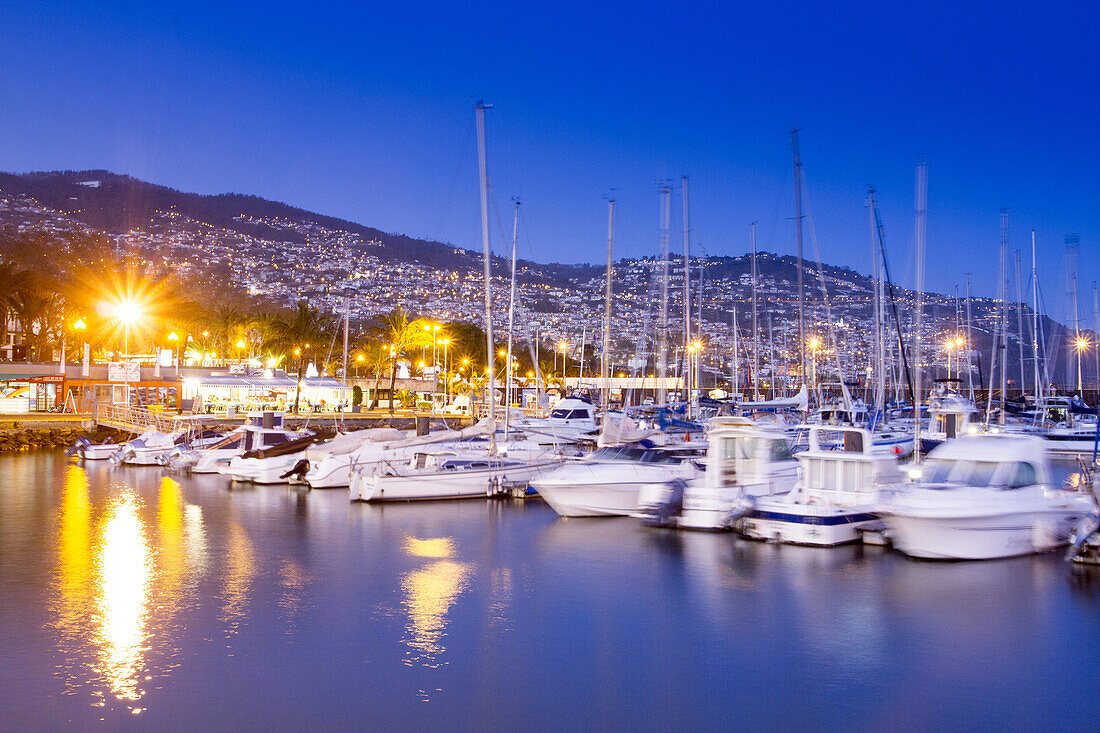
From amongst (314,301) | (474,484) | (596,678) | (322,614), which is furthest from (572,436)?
(314,301)

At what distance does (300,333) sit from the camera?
79.9 m

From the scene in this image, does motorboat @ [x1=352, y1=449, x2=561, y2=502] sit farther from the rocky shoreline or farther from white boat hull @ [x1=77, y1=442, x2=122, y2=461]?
the rocky shoreline

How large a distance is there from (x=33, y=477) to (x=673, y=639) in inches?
1288

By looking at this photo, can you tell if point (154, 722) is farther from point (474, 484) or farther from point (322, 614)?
point (474, 484)

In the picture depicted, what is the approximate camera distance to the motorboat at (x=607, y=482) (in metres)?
25.9

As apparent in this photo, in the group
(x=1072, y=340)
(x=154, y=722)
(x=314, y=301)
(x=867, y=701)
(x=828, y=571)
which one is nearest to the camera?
(x=154, y=722)

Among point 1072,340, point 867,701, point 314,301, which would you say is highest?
point 314,301

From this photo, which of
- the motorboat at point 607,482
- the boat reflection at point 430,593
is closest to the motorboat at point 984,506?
the motorboat at point 607,482

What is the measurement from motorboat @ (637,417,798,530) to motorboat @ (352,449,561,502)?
7636mm

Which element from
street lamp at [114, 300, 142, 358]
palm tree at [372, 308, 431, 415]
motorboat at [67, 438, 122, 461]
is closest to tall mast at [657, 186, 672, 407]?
motorboat at [67, 438, 122, 461]

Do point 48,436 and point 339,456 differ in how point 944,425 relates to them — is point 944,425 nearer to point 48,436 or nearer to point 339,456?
point 339,456

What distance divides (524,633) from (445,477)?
1611cm

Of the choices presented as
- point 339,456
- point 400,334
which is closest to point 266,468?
point 339,456

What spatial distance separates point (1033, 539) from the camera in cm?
2020
